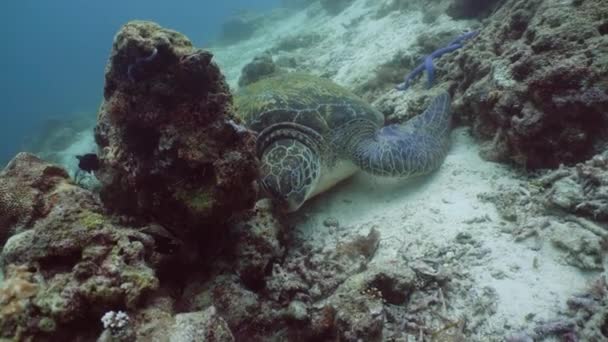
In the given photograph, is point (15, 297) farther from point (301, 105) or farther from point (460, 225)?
point (460, 225)

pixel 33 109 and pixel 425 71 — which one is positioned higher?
pixel 33 109

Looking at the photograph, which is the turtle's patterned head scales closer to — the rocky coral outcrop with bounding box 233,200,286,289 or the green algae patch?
the rocky coral outcrop with bounding box 233,200,286,289

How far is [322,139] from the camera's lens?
14.3 ft

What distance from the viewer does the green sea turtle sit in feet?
12.5

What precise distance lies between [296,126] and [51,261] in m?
2.68

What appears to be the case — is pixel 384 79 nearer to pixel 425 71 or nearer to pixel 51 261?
pixel 425 71

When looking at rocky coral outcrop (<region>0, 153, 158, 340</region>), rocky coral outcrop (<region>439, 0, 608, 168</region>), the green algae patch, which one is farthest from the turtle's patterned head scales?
rocky coral outcrop (<region>439, 0, 608, 168</region>)

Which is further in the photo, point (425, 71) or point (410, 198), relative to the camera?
point (425, 71)

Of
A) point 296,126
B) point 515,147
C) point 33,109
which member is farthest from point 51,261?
point 33,109

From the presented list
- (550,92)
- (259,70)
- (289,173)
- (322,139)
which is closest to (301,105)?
(322,139)

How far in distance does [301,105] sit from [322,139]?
48 cm

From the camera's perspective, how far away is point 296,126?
4234 mm

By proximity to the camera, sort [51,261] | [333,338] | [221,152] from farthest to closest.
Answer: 1. [221,152]
2. [333,338]
3. [51,261]

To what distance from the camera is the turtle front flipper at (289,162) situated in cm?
371
